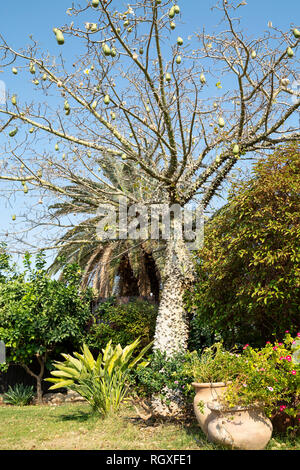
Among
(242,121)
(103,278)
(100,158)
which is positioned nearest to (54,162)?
(100,158)

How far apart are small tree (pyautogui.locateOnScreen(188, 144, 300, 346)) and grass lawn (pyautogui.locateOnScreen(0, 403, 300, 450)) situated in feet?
6.25

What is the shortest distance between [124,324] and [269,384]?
20.3ft

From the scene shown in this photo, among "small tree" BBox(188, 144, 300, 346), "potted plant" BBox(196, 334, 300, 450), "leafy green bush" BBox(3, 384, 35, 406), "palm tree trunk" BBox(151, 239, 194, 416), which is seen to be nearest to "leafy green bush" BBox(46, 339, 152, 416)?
"palm tree trunk" BBox(151, 239, 194, 416)

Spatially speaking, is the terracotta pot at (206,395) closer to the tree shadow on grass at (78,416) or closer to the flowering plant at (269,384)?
the flowering plant at (269,384)

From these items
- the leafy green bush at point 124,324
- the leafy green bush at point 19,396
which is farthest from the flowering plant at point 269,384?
the leafy green bush at point 19,396

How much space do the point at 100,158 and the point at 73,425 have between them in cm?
568

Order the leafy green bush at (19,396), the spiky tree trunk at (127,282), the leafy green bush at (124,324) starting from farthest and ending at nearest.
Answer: the spiky tree trunk at (127,282), the leafy green bush at (19,396), the leafy green bush at (124,324)

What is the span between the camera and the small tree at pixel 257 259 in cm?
652

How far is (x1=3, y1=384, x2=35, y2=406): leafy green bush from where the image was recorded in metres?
11.2

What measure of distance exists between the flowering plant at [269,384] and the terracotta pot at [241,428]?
11cm

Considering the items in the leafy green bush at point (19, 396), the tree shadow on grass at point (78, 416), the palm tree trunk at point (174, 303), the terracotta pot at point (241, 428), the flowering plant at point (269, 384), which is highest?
the palm tree trunk at point (174, 303)

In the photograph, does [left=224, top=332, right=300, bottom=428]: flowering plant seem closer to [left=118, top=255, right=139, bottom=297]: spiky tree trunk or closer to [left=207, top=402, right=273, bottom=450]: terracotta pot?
[left=207, top=402, right=273, bottom=450]: terracotta pot

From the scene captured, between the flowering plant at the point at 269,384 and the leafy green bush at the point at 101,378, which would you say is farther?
the leafy green bush at the point at 101,378
